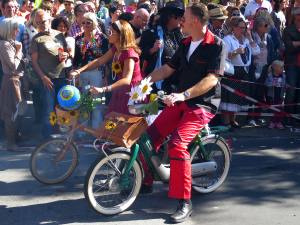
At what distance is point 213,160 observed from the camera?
6.14 m

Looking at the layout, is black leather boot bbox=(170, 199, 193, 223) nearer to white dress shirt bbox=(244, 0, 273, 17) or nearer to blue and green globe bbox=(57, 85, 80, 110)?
blue and green globe bbox=(57, 85, 80, 110)

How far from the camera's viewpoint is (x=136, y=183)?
5.57 meters

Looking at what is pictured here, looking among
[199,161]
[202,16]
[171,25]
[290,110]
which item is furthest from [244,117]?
[202,16]

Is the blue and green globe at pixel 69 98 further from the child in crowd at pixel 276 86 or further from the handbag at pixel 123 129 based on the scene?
the child in crowd at pixel 276 86

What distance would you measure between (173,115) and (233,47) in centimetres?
371

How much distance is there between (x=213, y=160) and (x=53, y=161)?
171cm

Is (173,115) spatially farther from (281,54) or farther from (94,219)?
(281,54)

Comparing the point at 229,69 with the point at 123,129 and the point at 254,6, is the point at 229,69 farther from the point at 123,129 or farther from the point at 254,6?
the point at 123,129

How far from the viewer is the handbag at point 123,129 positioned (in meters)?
5.39

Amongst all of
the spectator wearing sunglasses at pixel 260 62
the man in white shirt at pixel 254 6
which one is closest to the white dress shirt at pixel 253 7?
the man in white shirt at pixel 254 6

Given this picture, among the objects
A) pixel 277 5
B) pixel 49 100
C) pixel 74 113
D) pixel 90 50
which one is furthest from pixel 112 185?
pixel 277 5

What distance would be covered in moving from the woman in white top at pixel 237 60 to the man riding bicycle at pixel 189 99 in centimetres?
351

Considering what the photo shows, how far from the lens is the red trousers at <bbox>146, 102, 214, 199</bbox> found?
17.6 feet

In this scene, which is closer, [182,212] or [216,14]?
[182,212]
